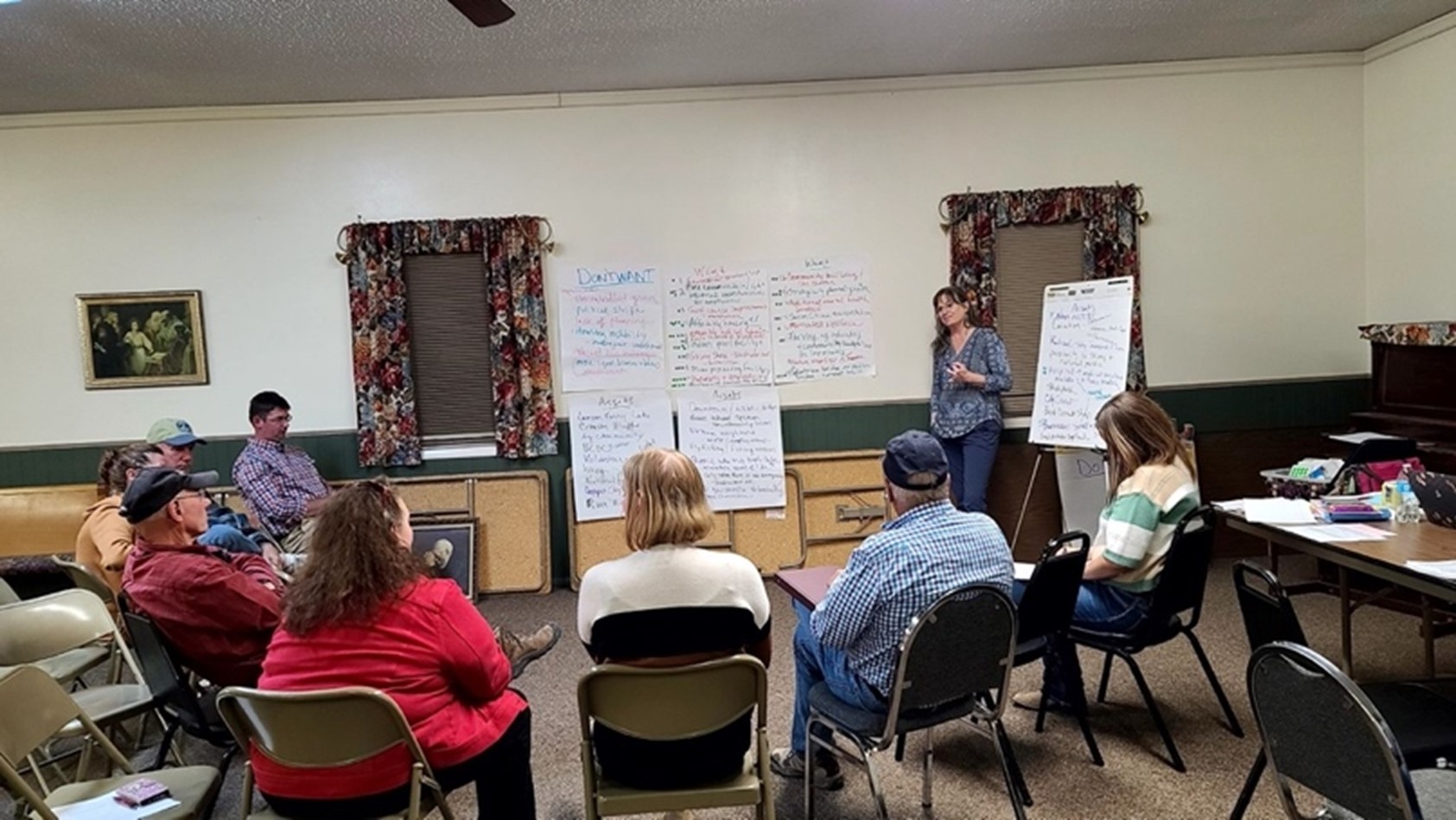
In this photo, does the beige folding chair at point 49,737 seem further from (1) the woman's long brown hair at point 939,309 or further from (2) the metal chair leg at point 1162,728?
(1) the woman's long brown hair at point 939,309

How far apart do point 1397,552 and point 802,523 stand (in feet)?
10.1

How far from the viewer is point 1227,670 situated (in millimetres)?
3578

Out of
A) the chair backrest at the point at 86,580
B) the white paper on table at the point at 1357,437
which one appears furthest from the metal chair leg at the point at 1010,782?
the white paper on table at the point at 1357,437

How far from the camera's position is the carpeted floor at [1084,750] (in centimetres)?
265

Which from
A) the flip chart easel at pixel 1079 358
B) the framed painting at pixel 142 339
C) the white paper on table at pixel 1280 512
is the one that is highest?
the framed painting at pixel 142 339

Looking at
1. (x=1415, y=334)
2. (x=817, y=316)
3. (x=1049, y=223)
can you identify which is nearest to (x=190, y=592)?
(x=817, y=316)

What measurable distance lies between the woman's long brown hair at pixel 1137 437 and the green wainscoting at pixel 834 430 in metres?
2.35

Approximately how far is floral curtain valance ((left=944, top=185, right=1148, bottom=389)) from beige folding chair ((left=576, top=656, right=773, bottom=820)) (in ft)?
12.5

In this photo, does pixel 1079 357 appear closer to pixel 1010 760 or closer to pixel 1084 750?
pixel 1084 750

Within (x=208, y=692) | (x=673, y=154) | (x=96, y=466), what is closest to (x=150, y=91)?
(x=96, y=466)

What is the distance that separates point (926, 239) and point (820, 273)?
67 cm

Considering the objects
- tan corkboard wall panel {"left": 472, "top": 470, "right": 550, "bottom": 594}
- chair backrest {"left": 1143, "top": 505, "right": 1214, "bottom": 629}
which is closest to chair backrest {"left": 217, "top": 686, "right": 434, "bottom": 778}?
chair backrest {"left": 1143, "top": 505, "right": 1214, "bottom": 629}

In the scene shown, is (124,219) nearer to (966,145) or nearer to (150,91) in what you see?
(150,91)

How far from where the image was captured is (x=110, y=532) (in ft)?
11.0
